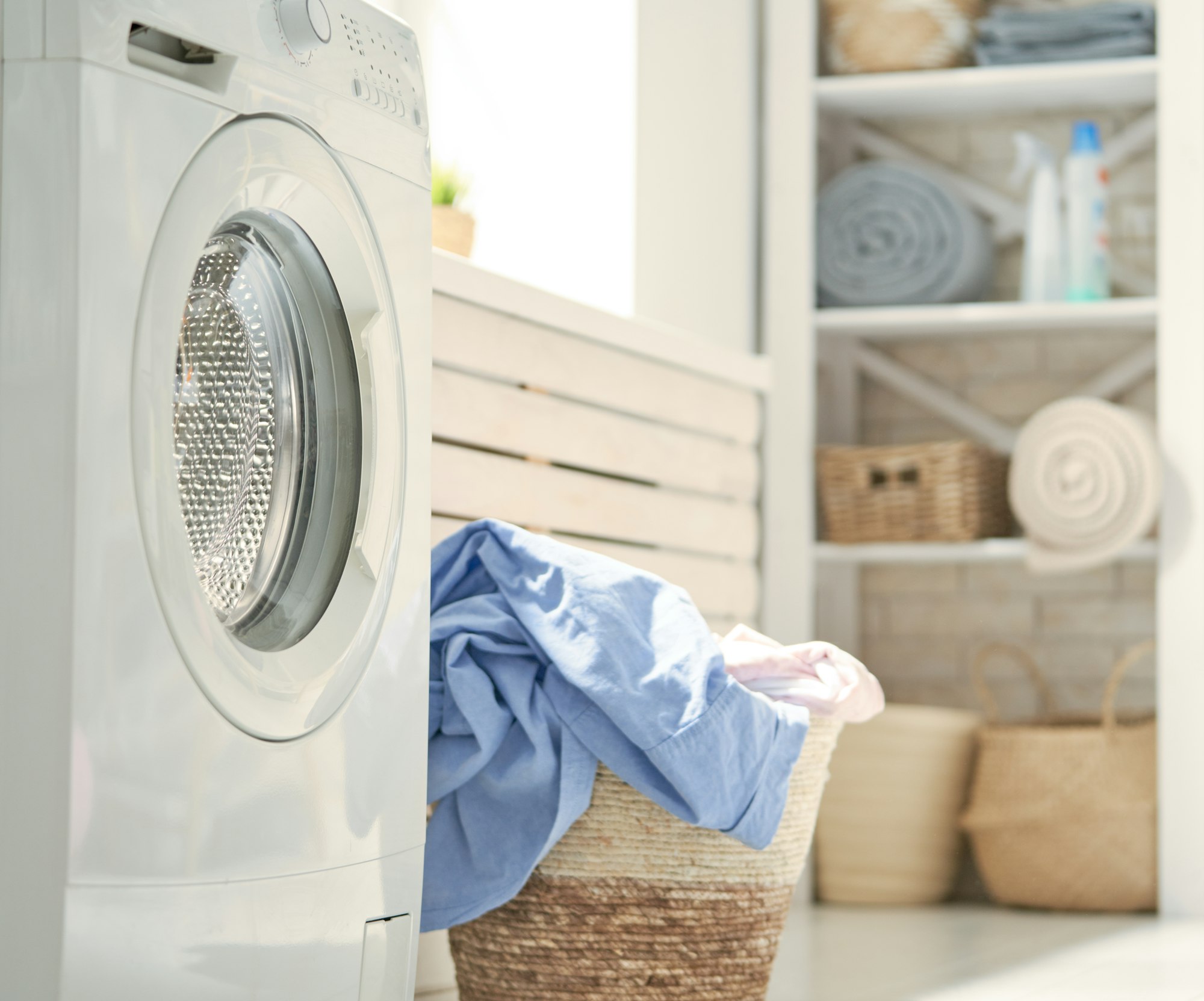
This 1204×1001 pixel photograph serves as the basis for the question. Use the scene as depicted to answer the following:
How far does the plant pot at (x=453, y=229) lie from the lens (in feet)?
6.93

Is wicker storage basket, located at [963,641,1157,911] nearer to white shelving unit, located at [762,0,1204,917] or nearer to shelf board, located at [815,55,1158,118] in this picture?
white shelving unit, located at [762,0,1204,917]

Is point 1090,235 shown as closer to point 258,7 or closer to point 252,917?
point 258,7

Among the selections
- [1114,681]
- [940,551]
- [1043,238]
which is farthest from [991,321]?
[1114,681]

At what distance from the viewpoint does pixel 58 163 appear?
1.01m

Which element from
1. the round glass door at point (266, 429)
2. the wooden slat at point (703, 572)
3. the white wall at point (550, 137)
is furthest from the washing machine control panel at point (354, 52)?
the white wall at point (550, 137)

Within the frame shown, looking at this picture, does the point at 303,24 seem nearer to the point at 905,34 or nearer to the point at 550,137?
the point at 550,137

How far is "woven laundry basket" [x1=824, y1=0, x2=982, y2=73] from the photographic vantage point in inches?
115

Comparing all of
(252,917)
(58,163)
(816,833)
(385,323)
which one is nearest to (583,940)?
(252,917)

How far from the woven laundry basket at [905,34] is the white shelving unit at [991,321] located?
0.11 ft

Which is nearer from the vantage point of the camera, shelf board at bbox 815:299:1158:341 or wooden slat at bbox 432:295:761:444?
wooden slat at bbox 432:295:761:444

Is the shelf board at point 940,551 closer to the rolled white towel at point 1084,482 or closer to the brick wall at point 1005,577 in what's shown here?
the rolled white towel at point 1084,482

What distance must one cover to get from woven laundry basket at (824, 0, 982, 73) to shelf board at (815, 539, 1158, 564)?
0.88 m

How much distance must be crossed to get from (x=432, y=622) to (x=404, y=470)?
0.24m

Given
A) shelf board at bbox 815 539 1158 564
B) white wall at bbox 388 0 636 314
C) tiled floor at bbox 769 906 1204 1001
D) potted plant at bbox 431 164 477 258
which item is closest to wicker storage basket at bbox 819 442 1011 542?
shelf board at bbox 815 539 1158 564
